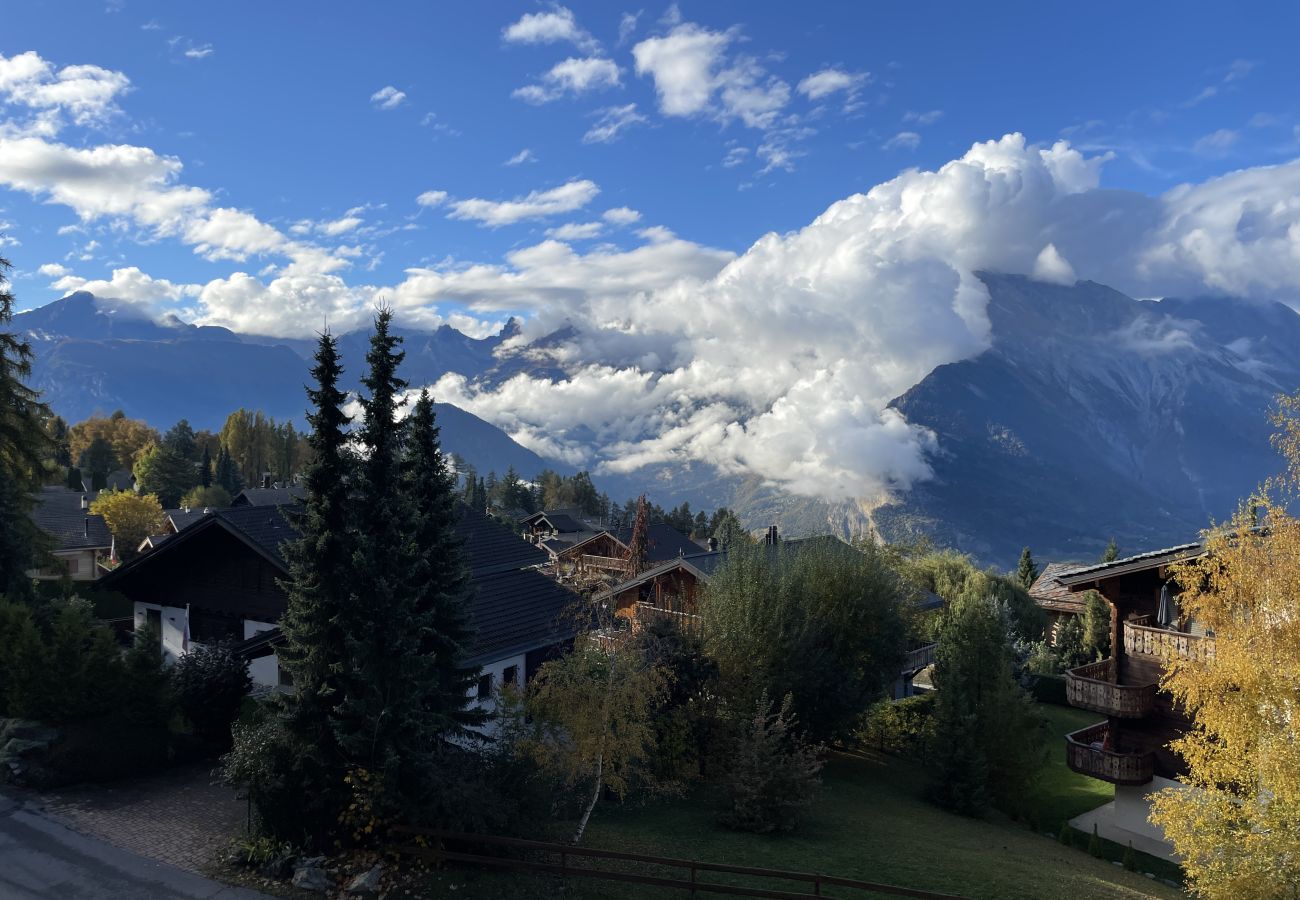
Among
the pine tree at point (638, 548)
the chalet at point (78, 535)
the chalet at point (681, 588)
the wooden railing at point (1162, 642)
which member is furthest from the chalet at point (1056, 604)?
the chalet at point (78, 535)

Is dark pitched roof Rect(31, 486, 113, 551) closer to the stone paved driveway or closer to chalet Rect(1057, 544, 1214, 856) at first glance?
the stone paved driveway

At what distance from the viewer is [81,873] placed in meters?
15.4

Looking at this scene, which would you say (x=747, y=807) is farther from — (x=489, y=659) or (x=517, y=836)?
(x=489, y=659)

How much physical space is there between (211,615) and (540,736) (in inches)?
Answer: 625

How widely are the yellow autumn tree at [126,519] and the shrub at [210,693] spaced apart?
59697 millimetres

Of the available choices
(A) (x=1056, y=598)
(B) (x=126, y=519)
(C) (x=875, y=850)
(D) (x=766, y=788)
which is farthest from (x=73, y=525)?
(A) (x=1056, y=598)

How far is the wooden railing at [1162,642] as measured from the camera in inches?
885

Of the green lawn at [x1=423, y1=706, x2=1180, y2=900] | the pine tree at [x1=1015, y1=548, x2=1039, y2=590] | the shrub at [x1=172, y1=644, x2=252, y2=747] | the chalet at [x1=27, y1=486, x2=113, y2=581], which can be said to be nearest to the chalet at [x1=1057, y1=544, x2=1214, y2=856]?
the green lawn at [x1=423, y1=706, x2=1180, y2=900]

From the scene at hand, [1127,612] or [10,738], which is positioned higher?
[1127,612]

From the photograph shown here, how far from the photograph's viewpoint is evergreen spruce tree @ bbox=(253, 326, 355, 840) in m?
16.1

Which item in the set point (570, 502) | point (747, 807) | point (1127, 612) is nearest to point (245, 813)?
point (747, 807)

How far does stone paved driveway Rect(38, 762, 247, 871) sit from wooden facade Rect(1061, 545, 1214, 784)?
2286 centimetres

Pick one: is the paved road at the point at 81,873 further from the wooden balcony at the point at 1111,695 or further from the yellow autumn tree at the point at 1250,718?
the wooden balcony at the point at 1111,695

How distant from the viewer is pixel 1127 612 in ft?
85.1
